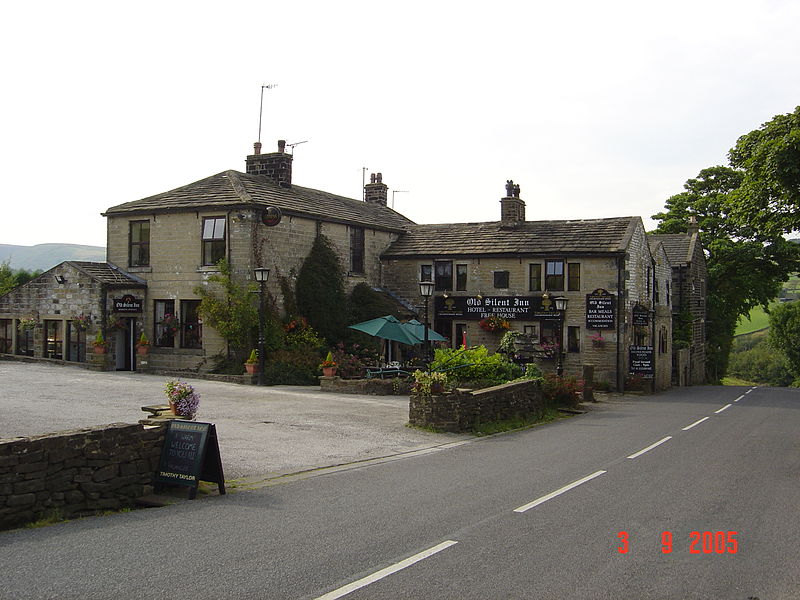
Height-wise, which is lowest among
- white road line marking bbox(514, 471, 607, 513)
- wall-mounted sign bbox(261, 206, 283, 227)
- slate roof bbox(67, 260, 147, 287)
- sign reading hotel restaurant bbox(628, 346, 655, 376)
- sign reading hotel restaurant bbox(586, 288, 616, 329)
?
white road line marking bbox(514, 471, 607, 513)

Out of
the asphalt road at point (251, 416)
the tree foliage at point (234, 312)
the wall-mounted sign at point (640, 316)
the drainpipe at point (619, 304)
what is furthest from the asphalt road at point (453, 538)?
the wall-mounted sign at point (640, 316)

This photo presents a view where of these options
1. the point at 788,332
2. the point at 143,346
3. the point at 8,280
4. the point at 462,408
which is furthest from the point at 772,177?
the point at 788,332

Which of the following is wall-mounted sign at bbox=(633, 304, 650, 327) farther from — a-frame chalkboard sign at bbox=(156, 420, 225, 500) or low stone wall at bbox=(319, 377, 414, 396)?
a-frame chalkboard sign at bbox=(156, 420, 225, 500)

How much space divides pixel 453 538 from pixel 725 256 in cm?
4627

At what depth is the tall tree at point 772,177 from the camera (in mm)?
17328

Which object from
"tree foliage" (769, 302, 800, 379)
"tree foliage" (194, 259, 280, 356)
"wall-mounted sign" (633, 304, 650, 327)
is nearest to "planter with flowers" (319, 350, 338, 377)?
"tree foliage" (194, 259, 280, 356)

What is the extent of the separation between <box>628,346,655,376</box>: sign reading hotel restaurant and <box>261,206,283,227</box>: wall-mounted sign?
1603cm

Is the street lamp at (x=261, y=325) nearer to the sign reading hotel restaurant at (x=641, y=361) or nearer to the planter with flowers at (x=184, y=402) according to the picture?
the planter with flowers at (x=184, y=402)

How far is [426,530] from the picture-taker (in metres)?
7.99

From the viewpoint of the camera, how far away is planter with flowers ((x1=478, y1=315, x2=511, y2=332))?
32.6 metres

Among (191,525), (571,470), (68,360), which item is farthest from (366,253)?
(191,525)

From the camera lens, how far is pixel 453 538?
767 cm

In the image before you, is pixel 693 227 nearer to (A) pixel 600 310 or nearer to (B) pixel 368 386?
(A) pixel 600 310

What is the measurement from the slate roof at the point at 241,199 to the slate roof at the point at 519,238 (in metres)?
2.91
